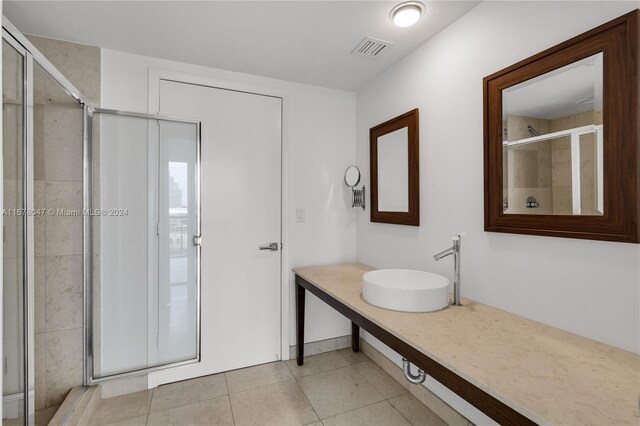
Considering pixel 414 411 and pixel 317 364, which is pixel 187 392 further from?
pixel 414 411

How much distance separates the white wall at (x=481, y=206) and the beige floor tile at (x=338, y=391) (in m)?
0.87

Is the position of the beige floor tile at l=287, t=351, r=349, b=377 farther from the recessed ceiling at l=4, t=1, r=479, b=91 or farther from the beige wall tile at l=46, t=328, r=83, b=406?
the recessed ceiling at l=4, t=1, r=479, b=91

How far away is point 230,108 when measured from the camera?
7.59ft

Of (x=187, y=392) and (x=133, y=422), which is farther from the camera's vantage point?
(x=187, y=392)

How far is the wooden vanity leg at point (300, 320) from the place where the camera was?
2379 mm

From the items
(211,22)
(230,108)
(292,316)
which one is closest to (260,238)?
(292,316)

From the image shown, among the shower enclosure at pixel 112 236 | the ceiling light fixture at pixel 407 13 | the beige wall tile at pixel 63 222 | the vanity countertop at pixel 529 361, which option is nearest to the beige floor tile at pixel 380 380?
the vanity countertop at pixel 529 361

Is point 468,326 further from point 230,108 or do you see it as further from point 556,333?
point 230,108

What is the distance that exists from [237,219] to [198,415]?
4.20ft

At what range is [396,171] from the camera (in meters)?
2.21

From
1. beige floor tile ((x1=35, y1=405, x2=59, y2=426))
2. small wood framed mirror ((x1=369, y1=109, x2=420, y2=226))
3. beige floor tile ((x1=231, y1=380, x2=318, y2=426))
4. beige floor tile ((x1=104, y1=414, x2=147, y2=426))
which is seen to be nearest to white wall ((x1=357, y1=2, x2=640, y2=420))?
small wood framed mirror ((x1=369, y1=109, x2=420, y2=226))

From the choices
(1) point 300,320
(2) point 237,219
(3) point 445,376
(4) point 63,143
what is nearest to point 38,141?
(4) point 63,143

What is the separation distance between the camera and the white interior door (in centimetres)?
223

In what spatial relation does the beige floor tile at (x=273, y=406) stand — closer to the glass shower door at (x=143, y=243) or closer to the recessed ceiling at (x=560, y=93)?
the glass shower door at (x=143, y=243)
